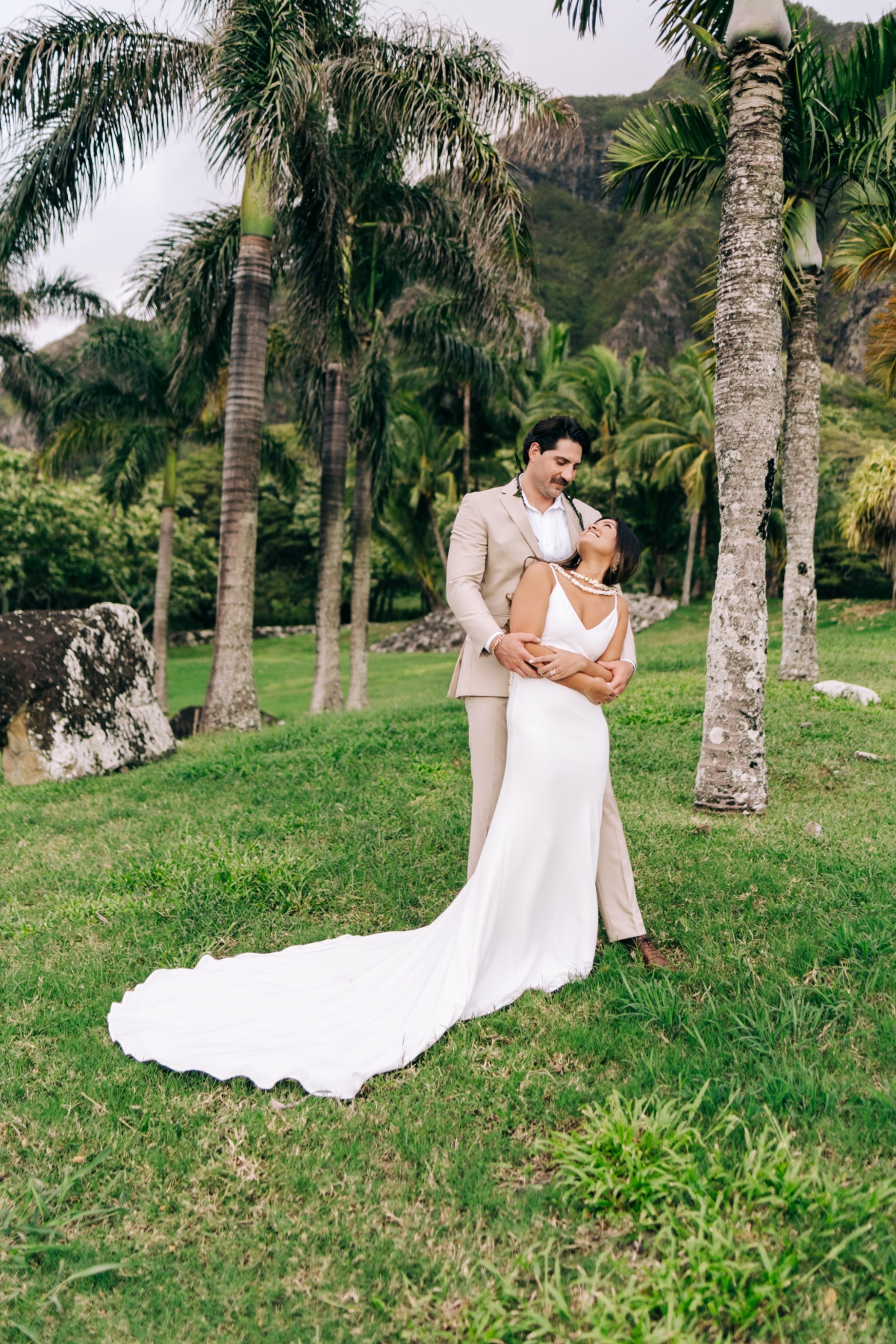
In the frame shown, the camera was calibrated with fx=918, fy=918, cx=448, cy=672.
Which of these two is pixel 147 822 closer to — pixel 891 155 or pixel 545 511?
pixel 545 511

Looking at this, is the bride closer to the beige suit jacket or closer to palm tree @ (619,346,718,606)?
the beige suit jacket

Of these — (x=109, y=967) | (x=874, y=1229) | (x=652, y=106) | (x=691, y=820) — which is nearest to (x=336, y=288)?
(x=652, y=106)

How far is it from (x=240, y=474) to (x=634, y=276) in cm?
9922

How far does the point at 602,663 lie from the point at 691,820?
2599 mm

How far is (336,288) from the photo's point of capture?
48.9 ft

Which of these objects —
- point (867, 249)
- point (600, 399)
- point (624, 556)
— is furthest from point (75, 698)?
point (600, 399)

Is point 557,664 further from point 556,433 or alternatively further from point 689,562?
point 689,562

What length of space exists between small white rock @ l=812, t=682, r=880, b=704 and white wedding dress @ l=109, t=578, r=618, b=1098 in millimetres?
7488

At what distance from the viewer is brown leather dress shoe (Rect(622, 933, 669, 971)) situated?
4.27 meters

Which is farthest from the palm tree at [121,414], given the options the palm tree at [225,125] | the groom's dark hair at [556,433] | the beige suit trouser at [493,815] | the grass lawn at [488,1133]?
the groom's dark hair at [556,433]

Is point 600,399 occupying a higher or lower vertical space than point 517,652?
higher

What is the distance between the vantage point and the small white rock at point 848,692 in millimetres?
10758

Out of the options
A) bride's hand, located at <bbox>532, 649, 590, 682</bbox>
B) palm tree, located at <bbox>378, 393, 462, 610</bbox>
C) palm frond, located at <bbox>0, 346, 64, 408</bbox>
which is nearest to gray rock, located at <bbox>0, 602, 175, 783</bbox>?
bride's hand, located at <bbox>532, 649, 590, 682</bbox>

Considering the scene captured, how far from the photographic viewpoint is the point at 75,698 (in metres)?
10.2
